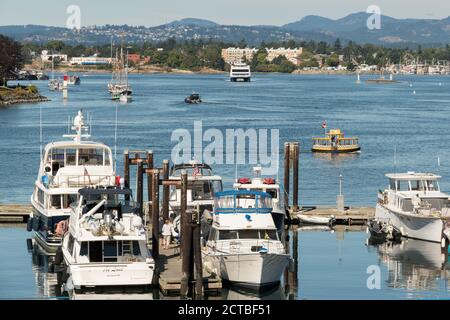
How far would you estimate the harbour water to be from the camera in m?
44.5

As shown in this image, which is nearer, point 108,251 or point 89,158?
point 108,251

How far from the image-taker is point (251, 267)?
40.7 metres

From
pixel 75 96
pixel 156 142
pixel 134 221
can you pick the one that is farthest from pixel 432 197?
pixel 75 96

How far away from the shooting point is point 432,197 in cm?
5253

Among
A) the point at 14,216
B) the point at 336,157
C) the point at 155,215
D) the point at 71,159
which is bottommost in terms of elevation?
the point at 336,157

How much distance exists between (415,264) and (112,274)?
15.1 m

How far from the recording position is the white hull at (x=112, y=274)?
3922 cm

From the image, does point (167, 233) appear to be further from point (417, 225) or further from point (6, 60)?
point (6, 60)

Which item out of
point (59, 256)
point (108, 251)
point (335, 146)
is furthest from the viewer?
point (335, 146)

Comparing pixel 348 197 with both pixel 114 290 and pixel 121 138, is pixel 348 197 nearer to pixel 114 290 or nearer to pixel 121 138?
pixel 114 290

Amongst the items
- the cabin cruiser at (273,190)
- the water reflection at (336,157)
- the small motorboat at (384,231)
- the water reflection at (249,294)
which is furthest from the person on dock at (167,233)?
the water reflection at (336,157)

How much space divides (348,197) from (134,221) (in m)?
31.5

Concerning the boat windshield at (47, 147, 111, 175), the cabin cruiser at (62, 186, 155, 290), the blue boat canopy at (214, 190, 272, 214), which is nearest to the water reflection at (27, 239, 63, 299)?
the cabin cruiser at (62, 186, 155, 290)

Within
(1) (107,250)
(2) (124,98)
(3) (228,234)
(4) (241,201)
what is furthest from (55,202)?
(2) (124,98)
